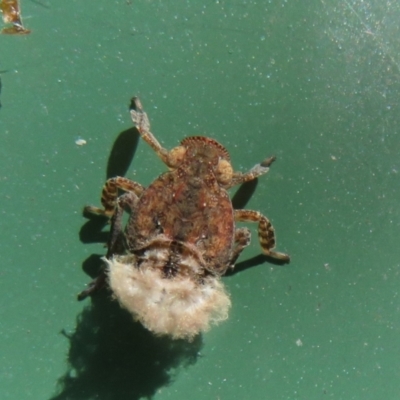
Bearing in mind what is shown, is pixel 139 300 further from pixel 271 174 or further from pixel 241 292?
pixel 271 174

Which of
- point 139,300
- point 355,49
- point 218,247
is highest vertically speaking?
point 355,49

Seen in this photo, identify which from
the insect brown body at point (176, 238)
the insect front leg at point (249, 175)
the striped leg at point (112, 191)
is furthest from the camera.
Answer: the insect front leg at point (249, 175)

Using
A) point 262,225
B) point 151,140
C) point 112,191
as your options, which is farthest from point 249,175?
point 112,191

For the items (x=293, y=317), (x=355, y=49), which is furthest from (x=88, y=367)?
(x=355, y=49)

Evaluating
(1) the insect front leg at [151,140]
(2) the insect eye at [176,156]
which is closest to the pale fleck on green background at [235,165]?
(1) the insect front leg at [151,140]

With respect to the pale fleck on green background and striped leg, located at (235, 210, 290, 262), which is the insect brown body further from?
the pale fleck on green background

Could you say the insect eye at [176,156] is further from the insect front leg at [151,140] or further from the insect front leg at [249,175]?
the insect front leg at [249,175]
